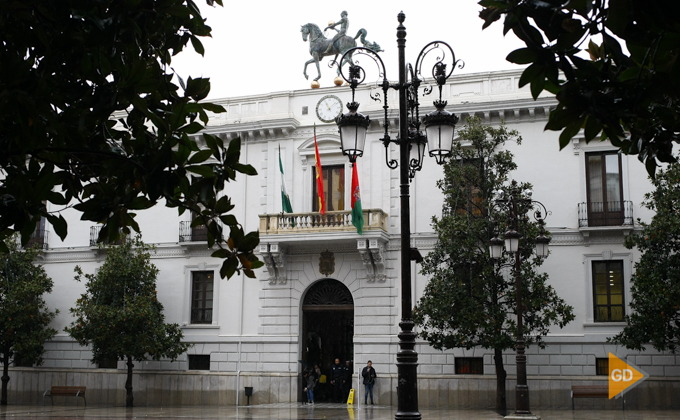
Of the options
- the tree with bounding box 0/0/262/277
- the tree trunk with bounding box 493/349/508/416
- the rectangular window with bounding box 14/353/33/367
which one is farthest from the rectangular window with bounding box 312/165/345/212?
the tree with bounding box 0/0/262/277

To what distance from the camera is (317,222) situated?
25.2 meters

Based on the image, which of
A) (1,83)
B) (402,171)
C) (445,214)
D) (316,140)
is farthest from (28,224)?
(316,140)

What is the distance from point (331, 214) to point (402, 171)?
13.9 metres

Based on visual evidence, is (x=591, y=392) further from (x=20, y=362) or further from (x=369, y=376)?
(x=20, y=362)

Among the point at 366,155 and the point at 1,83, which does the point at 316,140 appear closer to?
the point at 366,155

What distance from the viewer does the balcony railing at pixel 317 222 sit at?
24.6 metres

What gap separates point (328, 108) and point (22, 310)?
510 inches

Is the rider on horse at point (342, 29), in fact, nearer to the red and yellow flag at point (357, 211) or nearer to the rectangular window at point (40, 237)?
the red and yellow flag at point (357, 211)

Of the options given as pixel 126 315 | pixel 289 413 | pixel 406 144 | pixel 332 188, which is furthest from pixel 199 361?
pixel 406 144

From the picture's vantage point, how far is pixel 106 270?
25875mm

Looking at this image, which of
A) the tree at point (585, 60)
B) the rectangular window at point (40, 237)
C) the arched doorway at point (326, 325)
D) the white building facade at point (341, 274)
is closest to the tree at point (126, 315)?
the white building facade at point (341, 274)

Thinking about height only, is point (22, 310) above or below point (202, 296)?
below

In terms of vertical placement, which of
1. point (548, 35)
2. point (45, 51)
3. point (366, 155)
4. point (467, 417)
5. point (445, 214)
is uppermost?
point (366, 155)

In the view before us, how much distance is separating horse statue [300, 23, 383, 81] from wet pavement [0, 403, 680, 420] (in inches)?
474
